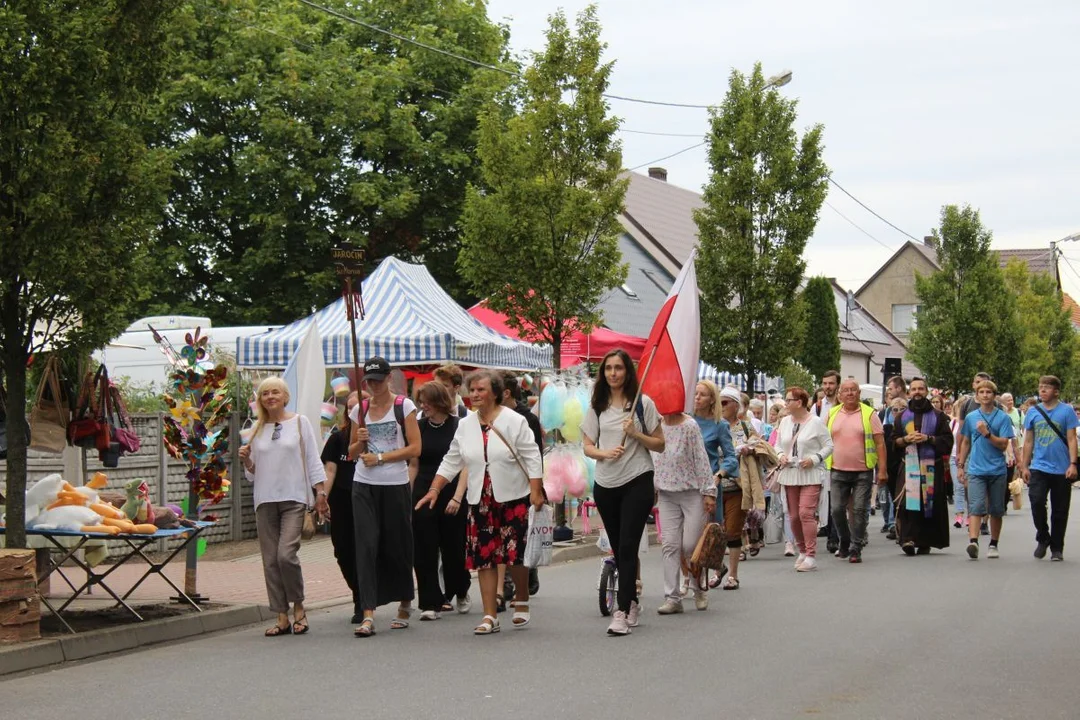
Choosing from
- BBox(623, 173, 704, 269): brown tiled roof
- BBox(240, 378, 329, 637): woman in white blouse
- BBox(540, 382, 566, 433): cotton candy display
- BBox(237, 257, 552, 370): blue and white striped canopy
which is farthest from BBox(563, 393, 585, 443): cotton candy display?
BBox(623, 173, 704, 269): brown tiled roof

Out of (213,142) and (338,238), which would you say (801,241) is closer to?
(338,238)

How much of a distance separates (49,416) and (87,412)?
29 cm

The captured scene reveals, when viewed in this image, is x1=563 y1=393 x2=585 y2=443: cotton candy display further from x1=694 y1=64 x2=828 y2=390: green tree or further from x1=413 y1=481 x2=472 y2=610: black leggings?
x1=694 y1=64 x2=828 y2=390: green tree

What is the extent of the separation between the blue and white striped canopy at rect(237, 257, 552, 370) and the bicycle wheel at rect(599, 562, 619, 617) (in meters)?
8.93

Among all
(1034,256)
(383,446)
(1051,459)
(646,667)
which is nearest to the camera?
(646,667)

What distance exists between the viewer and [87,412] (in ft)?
36.5

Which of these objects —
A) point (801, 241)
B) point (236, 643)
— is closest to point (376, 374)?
point (236, 643)

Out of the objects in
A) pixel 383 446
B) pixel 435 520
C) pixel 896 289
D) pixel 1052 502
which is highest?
pixel 896 289

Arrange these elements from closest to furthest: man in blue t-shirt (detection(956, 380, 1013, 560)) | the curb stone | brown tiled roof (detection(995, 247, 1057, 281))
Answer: the curb stone < man in blue t-shirt (detection(956, 380, 1013, 560)) < brown tiled roof (detection(995, 247, 1057, 281))

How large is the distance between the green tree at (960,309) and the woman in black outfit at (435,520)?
3428 centimetres

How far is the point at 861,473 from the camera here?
15305 mm

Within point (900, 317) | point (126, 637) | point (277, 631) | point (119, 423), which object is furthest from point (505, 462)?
point (900, 317)

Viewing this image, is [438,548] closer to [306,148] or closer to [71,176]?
[71,176]

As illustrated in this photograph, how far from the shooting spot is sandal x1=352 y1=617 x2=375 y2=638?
10.1m
